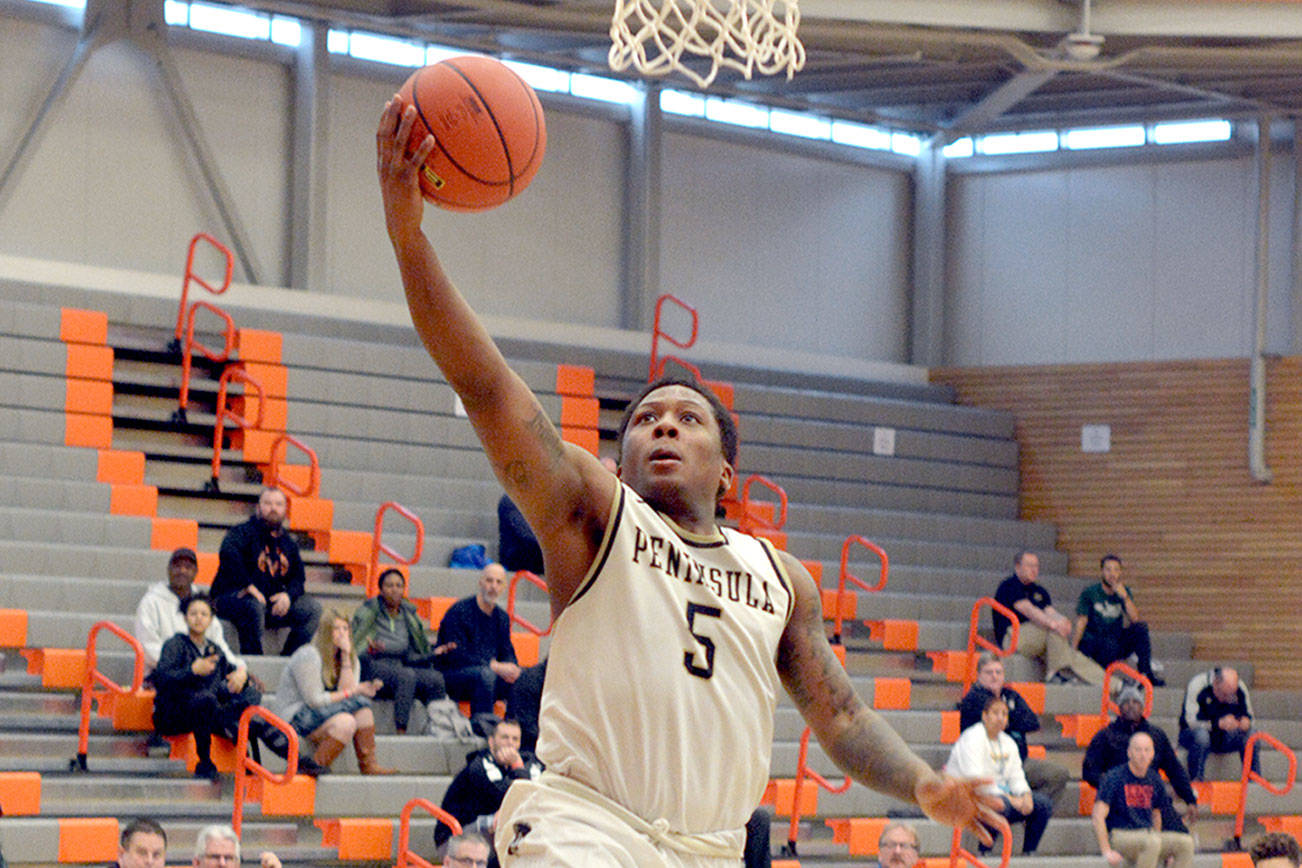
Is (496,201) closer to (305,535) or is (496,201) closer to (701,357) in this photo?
(305,535)

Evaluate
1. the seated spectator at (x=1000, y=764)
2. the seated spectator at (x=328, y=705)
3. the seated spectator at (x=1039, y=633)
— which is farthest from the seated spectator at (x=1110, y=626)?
the seated spectator at (x=328, y=705)

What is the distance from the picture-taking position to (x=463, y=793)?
8812 mm

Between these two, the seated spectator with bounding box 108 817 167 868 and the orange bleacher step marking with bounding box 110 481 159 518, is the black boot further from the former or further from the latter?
the orange bleacher step marking with bounding box 110 481 159 518

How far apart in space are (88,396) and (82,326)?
532 millimetres

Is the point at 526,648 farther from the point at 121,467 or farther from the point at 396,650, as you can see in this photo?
the point at 121,467

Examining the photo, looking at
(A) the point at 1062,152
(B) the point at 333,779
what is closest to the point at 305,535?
(B) the point at 333,779

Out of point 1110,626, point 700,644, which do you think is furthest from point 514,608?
point 700,644

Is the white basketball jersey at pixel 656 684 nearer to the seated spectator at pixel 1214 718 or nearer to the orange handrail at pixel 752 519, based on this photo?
the orange handrail at pixel 752 519

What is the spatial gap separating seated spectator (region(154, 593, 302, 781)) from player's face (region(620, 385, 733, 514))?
19.2ft

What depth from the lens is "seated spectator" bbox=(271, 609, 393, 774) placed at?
30.0ft

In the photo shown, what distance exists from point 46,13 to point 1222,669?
932 centimetres

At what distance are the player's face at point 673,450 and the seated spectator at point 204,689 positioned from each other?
5.86m

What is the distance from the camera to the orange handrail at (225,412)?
11375 millimetres

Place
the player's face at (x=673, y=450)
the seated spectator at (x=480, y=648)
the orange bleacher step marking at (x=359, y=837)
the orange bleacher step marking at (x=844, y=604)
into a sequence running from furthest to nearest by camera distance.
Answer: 1. the orange bleacher step marking at (x=844, y=604)
2. the seated spectator at (x=480, y=648)
3. the orange bleacher step marking at (x=359, y=837)
4. the player's face at (x=673, y=450)
